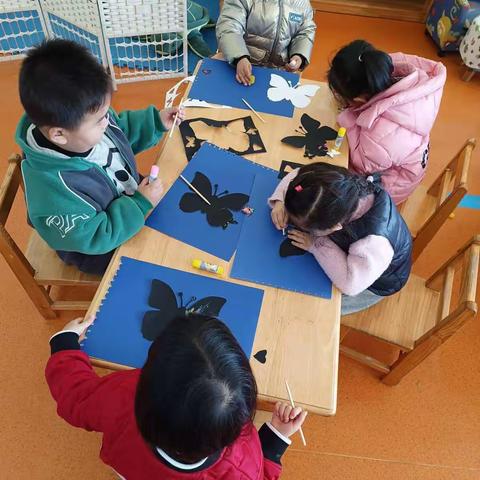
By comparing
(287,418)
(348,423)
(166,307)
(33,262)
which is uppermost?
(166,307)

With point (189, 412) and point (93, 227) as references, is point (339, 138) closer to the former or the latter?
point (93, 227)

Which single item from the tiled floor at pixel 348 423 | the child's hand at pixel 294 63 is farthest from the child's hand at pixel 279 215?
the child's hand at pixel 294 63

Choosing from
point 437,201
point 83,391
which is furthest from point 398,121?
point 83,391

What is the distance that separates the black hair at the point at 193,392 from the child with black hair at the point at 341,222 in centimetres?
55

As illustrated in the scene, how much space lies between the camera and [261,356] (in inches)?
40.0

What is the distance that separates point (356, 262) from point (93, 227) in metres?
0.72

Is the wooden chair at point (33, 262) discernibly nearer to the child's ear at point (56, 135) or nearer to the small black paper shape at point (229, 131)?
the child's ear at point (56, 135)

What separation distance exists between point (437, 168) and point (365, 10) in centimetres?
181

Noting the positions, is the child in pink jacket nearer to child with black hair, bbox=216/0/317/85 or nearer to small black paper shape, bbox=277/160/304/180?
small black paper shape, bbox=277/160/304/180

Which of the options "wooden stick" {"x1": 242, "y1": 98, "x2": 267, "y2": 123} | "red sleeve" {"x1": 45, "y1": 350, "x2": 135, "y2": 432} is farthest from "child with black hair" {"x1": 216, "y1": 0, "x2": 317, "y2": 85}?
"red sleeve" {"x1": 45, "y1": 350, "x2": 135, "y2": 432}

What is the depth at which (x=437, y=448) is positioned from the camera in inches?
65.8

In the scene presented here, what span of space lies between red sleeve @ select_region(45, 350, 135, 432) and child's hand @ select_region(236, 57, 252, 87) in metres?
1.18

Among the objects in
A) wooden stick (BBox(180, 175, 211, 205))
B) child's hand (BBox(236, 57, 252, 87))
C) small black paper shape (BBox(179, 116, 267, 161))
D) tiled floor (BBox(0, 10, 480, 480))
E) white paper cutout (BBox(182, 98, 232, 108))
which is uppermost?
child's hand (BBox(236, 57, 252, 87))

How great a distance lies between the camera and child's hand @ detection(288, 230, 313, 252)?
1.20 meters
